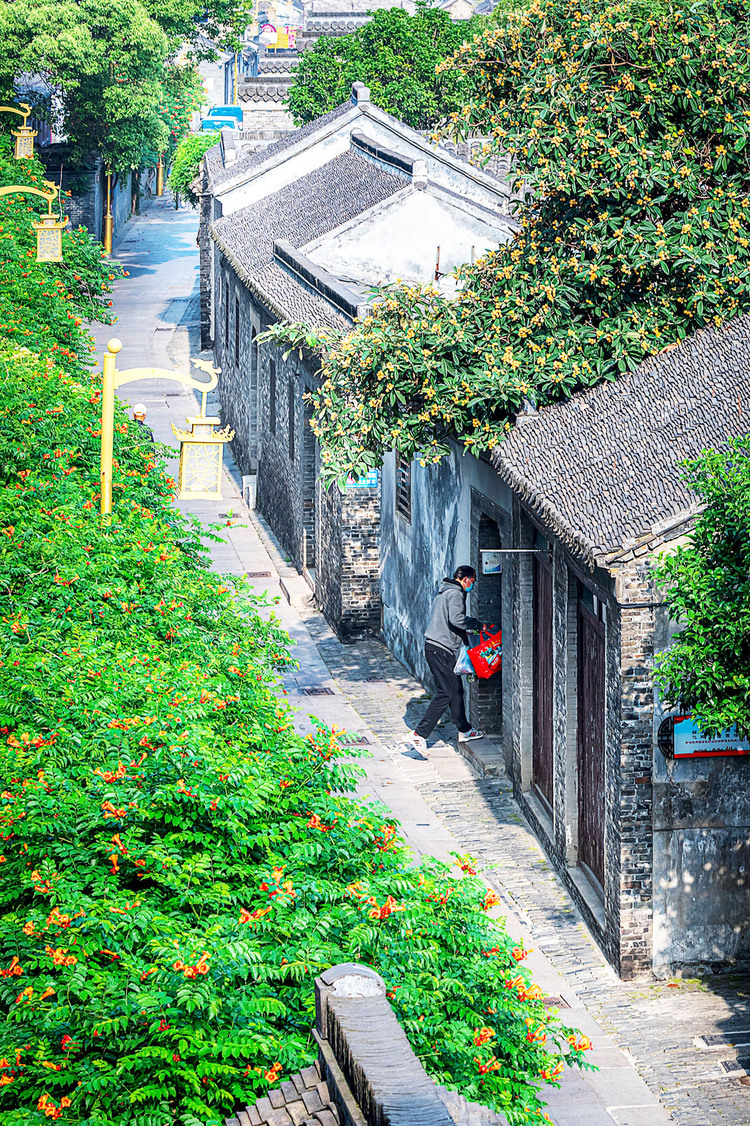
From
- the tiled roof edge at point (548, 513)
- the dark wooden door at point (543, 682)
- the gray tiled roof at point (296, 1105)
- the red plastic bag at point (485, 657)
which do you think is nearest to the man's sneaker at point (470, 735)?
the red plastic bag at point (485, 657)

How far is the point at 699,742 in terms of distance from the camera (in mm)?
10391

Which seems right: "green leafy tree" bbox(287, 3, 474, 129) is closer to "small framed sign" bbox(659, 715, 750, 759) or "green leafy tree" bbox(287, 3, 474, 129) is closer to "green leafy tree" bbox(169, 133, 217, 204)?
"green leafy tree" bbox(169, 133, 217, 204)

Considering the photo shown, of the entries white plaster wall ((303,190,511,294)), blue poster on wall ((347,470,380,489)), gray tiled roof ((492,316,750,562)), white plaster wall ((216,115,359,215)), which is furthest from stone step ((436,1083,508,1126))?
white plaster wall ((216,115,359,215))

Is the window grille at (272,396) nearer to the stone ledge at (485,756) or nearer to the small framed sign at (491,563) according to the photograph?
the small framed sign at (491,563)

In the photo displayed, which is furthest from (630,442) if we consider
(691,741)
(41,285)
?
(41,285)

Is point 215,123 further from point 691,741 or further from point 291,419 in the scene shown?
point 691,741

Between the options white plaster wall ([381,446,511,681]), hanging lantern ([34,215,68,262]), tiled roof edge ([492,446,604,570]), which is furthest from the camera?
hanging lantern ([34,215,68,262])

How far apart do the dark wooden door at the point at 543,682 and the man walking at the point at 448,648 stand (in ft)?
4.28

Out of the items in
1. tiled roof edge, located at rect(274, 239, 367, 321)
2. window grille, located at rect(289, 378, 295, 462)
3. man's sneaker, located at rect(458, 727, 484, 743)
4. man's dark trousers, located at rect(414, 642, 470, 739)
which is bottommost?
man's sneaker, located at rect(458, 727, 484, 743)

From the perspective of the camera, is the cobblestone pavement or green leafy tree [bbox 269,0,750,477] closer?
the cobblestone pavement

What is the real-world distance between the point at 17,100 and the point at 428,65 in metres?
13.0

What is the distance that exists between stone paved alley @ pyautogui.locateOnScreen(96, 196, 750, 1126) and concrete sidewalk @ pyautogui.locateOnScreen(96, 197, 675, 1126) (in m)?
0.01

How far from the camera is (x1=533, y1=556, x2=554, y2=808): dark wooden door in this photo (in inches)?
A: 517

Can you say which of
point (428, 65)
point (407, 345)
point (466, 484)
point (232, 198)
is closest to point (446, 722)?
point (466, 484)
